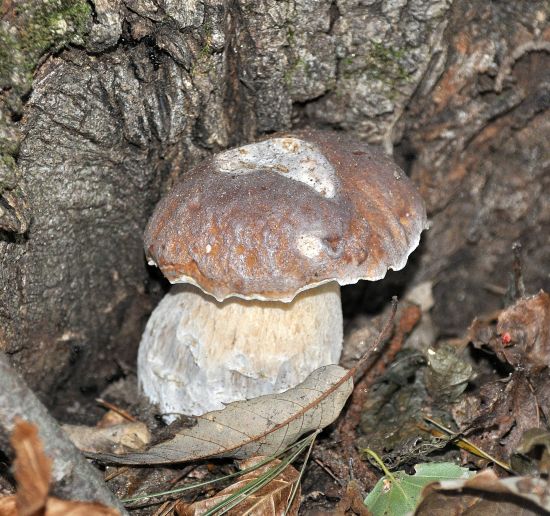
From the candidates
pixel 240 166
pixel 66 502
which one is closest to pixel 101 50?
pixel 240 166

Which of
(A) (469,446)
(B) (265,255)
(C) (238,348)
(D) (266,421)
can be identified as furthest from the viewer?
(C) (238,348)

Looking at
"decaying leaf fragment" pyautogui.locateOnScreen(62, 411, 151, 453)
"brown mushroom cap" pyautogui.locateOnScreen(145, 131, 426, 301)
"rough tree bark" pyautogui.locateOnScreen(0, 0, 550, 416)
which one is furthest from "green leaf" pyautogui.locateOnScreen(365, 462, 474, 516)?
"rough tree bark" pyautogui.locateOnScreen(0, 0, 550, 416)

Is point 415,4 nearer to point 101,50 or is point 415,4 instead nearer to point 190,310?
point 101,50

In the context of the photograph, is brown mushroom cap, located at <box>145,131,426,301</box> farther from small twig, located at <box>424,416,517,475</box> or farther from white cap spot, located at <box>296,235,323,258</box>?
small twig, located at <box>424,416,517,475</box>

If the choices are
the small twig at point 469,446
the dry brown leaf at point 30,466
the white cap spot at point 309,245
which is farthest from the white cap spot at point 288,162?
the dry brown leaf at point 30,466

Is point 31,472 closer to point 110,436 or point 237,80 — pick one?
point 110,436

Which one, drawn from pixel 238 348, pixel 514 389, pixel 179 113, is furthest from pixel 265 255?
pixel 514 389
